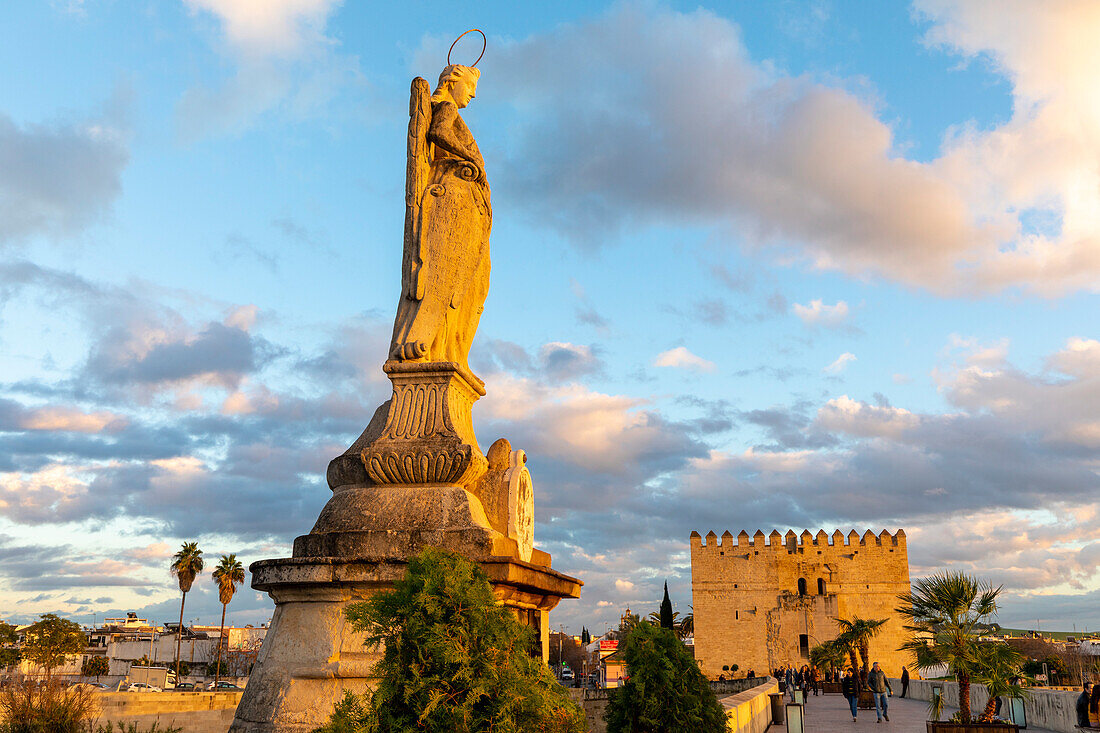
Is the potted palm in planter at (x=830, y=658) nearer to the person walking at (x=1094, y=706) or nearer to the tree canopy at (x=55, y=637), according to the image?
the person walking at (x=1094, y=706)

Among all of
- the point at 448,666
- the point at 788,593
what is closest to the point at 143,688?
the point at 448,666

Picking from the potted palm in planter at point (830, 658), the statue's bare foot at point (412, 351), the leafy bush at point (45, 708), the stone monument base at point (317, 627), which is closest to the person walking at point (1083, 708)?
the stone monument base at point (317, 627)

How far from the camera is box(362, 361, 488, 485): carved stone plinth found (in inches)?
195

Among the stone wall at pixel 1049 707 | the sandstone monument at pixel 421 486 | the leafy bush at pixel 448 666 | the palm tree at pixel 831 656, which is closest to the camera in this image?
the leafy bush at pixel 448 666

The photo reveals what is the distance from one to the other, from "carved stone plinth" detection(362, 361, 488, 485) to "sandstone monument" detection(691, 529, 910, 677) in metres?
48.9

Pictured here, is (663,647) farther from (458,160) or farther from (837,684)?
(837,684)

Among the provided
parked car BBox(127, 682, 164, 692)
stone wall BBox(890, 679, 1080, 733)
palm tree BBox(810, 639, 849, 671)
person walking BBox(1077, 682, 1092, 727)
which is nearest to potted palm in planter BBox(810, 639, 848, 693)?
palm tree BBox(810, 639, 849, 671)

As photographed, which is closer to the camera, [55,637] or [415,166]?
[415,166]

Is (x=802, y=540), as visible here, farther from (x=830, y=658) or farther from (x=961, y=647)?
(x=961, y=647)

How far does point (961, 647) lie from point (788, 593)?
42898mm

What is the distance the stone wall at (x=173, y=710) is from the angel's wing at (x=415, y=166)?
393 cm

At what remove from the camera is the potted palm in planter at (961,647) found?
999cm

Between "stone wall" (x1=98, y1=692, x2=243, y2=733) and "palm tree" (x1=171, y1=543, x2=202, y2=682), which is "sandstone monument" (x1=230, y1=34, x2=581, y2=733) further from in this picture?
"palm tree" (x1=171, y1=543, x2=202, y2=682)

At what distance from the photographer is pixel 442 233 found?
576cm
